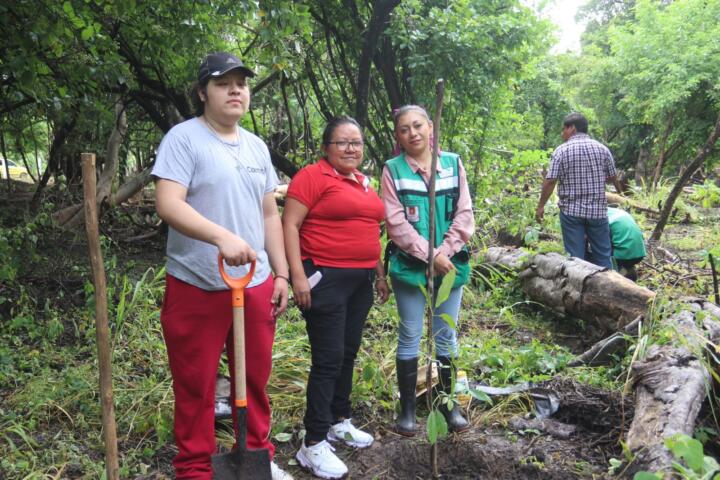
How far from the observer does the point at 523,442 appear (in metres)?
2.88

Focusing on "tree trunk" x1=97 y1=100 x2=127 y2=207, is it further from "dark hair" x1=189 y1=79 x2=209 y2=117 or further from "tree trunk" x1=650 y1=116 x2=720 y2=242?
"tree trunk" x1=650 y1=116 x2=720 y2=242

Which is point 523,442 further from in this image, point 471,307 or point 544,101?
point 544,101

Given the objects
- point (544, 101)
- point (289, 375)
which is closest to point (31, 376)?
point (289, 375)

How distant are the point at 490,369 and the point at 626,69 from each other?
16.1m

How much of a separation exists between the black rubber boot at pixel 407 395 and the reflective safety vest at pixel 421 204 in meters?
0.46

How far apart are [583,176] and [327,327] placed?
357cm

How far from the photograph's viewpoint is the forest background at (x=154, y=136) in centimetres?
321

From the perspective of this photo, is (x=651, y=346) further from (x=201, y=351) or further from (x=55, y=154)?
(x=55, y=154)

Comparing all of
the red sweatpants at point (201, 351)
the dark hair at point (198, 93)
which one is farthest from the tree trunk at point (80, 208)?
the red sweatpants at point (201, 351)

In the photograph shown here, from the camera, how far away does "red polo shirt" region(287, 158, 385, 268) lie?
259 cm

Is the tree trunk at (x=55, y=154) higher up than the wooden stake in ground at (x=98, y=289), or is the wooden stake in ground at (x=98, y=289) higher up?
the tree trunk at (x=55, y=154)

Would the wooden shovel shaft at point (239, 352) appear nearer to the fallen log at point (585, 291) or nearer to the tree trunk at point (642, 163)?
the fallen log at point (585, 291)

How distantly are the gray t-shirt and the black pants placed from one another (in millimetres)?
390

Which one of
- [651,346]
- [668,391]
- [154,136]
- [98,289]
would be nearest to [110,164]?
[154,136]
